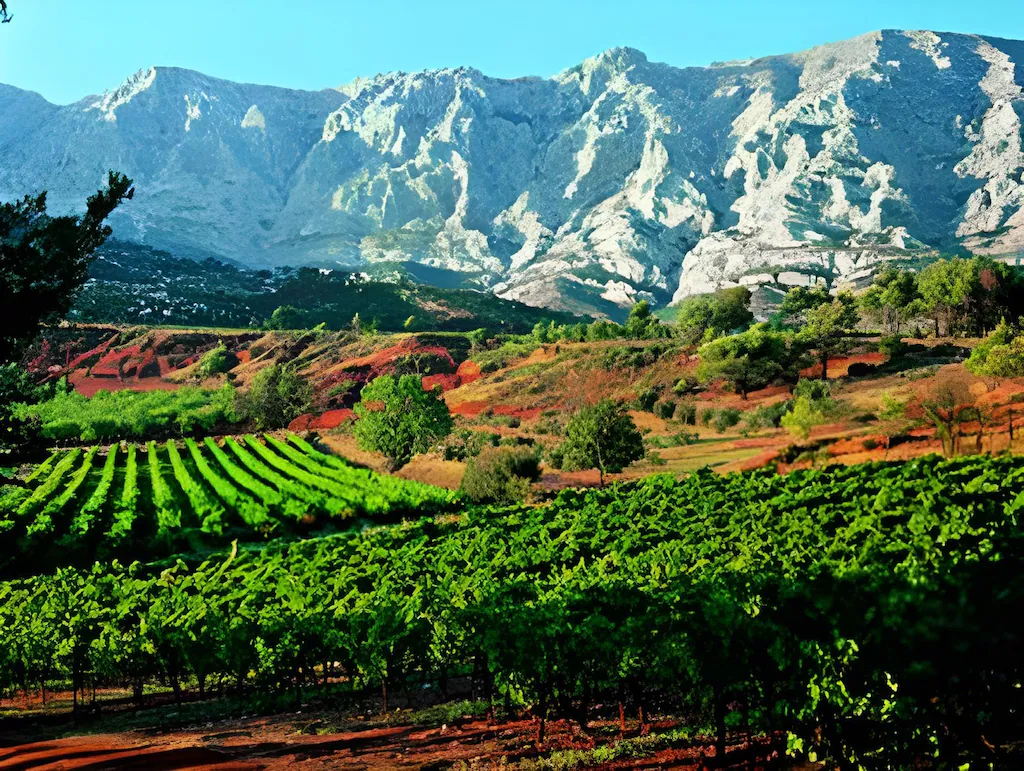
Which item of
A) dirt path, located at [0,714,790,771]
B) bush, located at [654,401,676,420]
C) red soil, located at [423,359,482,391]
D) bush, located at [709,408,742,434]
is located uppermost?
red soil, located at [423,359,482,391]

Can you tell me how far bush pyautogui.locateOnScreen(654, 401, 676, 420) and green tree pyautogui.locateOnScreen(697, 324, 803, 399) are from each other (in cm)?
710

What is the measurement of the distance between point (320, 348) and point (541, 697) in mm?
138054

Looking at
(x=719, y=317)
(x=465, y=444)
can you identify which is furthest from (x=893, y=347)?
(x=465, y=444)

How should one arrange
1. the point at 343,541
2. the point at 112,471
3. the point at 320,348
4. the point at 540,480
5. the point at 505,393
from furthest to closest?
the point at 320,348 → the point at 505,393 → the point at 112,471 → the point at 540,480 → the point at 343,541

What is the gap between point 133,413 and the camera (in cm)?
10375

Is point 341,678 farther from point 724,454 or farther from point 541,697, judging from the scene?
point 724,454

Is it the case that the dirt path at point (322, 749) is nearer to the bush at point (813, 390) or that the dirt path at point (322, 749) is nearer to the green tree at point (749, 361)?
the bush at point (813, 390)

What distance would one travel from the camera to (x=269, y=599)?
2802cm

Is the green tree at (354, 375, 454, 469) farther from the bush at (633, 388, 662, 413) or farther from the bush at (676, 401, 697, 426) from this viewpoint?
the bush at (676, 401, 697, 426)

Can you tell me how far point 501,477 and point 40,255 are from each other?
47.7 metres

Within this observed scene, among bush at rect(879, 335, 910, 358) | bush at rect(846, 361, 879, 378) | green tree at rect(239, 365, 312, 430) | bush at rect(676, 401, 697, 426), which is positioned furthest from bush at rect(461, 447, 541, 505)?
green tree at rect(239, 365, 312, 430)

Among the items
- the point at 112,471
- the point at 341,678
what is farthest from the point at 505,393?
the point at 341,678

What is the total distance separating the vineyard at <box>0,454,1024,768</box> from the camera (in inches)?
503

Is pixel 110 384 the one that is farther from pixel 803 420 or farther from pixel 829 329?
pixel 803 420
